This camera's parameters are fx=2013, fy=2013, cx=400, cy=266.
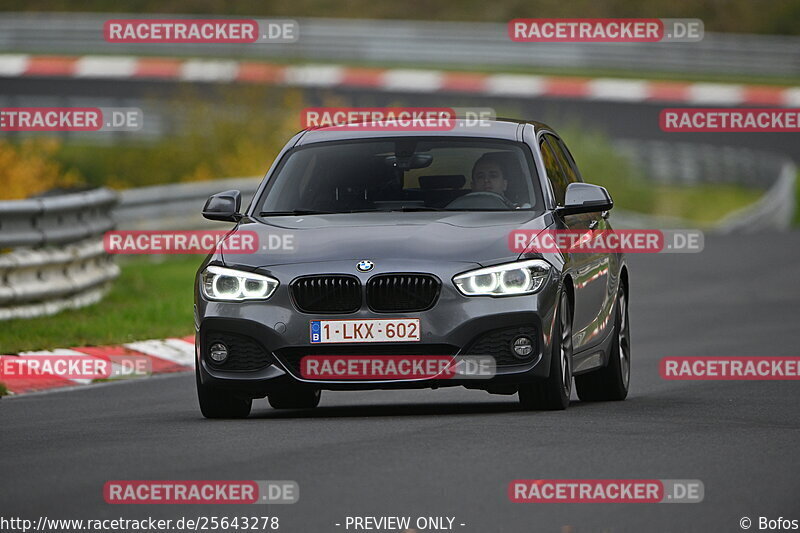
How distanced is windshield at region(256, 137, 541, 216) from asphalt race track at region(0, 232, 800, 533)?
1.19 metres

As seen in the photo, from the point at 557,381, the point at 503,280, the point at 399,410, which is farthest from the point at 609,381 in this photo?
the point at 503,280

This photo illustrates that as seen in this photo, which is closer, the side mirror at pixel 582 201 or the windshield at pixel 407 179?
the side mirror at pixel 582 201

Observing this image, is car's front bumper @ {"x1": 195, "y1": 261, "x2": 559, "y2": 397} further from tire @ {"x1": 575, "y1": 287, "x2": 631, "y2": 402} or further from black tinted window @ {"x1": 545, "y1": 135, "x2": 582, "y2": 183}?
black tinted window @ {"x1": 545, "y1": 135, "x2": 582, "y2": 183}

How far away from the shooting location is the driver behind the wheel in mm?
11703

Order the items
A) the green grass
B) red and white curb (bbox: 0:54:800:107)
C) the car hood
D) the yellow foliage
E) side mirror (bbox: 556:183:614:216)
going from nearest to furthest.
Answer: the car hood < side mirror (bbox: 556:183:614:216) < the green grass < the yellow foliage < red and white curb (bbox: 0:54:800:107)

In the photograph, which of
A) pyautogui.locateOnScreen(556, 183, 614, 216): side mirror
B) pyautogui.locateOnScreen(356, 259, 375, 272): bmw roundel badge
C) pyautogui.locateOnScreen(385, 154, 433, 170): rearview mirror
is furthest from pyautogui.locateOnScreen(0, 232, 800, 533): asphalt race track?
pyautogui.locateOnScreen(385, 154, 433, 170): rearview mirror

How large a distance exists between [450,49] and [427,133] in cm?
3999

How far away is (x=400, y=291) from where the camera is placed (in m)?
10.6

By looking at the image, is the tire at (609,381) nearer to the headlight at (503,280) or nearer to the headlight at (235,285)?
the headlight at (503,280)

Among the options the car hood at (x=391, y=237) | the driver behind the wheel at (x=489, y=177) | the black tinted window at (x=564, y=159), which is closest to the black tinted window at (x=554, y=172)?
the black tinted window at (x=564, y=159)

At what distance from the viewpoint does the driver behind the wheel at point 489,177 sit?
11.7 meters

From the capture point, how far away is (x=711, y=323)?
19.7 meters

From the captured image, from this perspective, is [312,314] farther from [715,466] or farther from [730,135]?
[730,135]

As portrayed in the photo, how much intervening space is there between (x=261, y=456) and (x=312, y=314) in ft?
5.24
